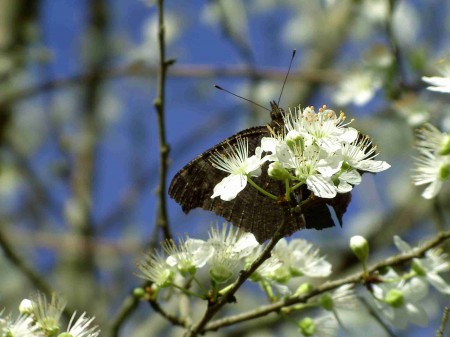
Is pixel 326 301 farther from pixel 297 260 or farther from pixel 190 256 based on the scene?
pixel 190 256

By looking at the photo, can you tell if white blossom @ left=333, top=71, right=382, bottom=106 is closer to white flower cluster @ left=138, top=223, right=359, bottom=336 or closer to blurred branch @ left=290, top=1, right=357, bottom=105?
white flower cluster @ left=138, top=223, right=359, bottom=336

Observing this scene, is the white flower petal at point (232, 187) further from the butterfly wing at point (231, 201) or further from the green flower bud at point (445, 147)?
the green flower bud at point (445, 147)

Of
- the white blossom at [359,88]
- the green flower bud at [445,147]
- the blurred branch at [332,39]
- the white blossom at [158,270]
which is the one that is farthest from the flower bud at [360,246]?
the blurred branch at [332,39]

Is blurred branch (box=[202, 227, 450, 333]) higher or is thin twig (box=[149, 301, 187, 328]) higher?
blurred branch (box=[202, 227, 450, 333])

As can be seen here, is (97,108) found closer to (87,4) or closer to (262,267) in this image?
(87,4)

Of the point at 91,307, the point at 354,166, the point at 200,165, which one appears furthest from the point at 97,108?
the point at 354,166

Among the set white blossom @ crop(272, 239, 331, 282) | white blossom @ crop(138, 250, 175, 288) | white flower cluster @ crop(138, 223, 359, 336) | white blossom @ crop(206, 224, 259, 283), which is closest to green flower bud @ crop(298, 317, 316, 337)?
white flower cluster @ crop(138, 223, 359, 336)
